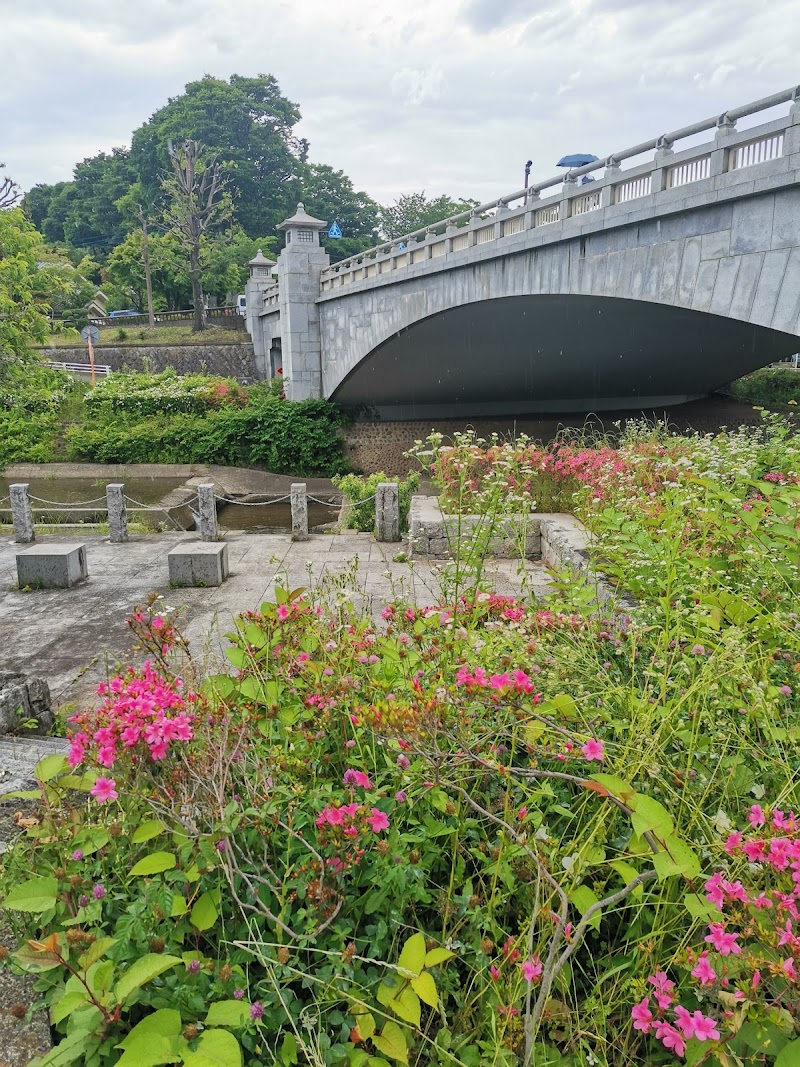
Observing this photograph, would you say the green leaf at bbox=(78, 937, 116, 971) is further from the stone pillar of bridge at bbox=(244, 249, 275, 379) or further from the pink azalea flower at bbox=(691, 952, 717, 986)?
the stone pillar of bridge at bbox=(244, 249, 275, 379)

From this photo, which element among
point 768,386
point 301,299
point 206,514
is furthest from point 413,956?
point 768,386

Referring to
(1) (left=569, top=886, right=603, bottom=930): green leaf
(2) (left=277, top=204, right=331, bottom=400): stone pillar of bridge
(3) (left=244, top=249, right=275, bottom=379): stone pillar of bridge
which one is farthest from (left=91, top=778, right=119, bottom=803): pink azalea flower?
(3) (left=244, top=249, right=275, bottom=379): stone pillar of bridge

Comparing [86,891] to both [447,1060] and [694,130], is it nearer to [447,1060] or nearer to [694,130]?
[447,1060]

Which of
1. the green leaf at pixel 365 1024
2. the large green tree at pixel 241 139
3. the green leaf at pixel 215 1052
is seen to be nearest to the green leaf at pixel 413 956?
the green leaf at pixel 365 1024

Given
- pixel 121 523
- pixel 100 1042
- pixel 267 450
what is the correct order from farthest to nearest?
pixel 267 450, pixel 121 523, pixel 100 1042

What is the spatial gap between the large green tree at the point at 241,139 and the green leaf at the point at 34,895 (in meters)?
51.9

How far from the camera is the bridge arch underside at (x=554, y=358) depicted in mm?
14547

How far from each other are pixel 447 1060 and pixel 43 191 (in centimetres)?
7221

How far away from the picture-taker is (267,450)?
73.3 ft

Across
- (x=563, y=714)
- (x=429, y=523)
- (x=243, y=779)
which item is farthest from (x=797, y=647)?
(x=429, y=523)

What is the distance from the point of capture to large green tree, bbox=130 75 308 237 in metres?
49.8

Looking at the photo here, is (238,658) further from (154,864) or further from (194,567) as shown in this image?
(194,567)

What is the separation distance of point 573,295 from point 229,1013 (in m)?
10.8

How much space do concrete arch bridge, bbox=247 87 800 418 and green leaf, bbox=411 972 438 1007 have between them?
23.9 ft
